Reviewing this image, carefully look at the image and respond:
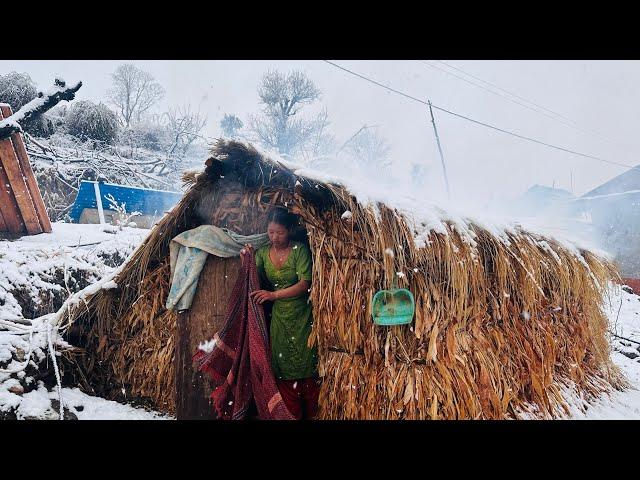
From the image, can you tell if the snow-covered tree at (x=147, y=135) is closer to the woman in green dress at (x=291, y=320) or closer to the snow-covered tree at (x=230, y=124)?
the snow-covered tree at (x=230, y=124)

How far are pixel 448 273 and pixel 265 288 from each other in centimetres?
180

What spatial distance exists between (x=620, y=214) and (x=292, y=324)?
847 inches

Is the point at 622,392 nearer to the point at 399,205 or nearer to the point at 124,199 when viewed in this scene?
the point at 399,205

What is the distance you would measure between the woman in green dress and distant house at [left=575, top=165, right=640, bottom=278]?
17345mm

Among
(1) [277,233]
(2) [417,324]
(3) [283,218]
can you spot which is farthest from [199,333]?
(2) [417,324]

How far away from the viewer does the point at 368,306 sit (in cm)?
318

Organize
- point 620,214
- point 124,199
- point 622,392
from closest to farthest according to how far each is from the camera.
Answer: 1. point 622,392
2. point 124,199
3. point 620,214

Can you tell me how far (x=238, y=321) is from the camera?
349 cm

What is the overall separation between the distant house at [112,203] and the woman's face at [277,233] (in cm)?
754

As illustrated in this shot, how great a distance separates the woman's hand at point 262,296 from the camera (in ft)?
10.9

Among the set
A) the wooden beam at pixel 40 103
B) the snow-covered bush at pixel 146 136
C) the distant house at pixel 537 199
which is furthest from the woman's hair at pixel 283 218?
the distant house at pixel 537 199

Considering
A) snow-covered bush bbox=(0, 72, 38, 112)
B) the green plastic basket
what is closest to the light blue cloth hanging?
the green plastic basket
